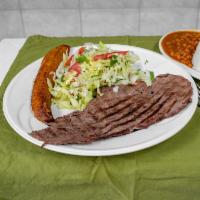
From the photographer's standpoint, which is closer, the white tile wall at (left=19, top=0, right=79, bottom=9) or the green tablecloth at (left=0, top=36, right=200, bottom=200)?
the green tablecloth at (left=0, top=36, right=200, bottom=200)

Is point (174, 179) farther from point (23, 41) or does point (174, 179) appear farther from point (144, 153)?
point (23, 41)

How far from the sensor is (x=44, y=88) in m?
1.19

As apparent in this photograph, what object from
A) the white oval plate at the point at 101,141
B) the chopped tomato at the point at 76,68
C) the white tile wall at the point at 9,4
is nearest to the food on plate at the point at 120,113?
the white oval plate at the point at 101,141

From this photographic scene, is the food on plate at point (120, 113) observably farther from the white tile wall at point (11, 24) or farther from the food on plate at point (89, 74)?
the white tile wall at point (11, 24)

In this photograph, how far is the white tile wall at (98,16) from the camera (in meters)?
2.31

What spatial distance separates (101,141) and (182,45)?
75 cm

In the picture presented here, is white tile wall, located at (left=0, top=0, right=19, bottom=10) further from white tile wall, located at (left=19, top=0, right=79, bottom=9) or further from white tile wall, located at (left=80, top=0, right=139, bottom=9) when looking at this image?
white tile wall, located at (left=80, top=0, right=139, bottom=9)

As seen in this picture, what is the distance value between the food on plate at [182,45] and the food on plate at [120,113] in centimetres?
33

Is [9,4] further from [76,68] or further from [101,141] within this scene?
[101,141]

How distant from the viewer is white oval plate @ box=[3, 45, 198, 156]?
0.92 meters

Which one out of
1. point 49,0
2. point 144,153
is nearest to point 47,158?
point 144,153

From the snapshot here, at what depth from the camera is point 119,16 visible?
2357 mm

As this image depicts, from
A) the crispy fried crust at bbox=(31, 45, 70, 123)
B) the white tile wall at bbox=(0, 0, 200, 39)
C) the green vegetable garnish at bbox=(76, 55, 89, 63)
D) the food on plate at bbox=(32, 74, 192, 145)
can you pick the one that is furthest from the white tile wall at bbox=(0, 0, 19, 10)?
the food on plate at bbox=(32, 74, 192, 145)

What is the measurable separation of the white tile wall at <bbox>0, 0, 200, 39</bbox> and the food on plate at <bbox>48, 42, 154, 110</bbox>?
1039 mm
